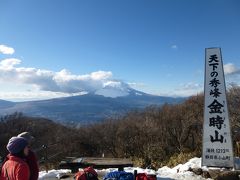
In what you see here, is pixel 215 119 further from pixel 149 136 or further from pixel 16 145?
pixel 149 136

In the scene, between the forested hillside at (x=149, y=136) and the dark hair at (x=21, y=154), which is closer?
the dark hair at (x=21, y=154)

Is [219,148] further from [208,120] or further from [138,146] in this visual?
[138,146]

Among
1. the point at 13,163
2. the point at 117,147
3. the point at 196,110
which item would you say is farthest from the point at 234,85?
the point at 13,163

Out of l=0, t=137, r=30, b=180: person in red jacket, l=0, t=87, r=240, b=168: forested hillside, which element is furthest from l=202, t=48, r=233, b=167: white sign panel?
l=0, t=137, r=30, b=180: person in red jacket

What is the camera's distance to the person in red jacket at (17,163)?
358cm

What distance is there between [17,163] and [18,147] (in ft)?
0.57

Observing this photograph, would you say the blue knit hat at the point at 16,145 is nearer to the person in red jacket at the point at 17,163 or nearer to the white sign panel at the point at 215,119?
the person in red jacket at the point at 17,163

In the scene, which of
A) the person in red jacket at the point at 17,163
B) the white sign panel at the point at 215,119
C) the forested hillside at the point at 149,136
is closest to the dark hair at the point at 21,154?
the person in red jacket at the point at 17,163

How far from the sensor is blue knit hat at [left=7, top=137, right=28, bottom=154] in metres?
3.72

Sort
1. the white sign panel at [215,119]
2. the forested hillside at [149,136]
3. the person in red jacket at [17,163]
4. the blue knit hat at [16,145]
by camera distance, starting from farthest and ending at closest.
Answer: the forested hillside at [149,136], the white sign panel at [215,119], the blue knit hat at [16,145], the person in red jacket at [17,163]

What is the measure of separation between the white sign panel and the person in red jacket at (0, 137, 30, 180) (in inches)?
283

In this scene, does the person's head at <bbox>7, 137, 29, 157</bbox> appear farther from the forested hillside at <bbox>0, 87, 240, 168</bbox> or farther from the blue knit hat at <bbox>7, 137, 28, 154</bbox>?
the forested hillside at <bbox>0, 87, 240, 168</bbox>

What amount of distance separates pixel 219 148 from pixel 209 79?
6.19 feet

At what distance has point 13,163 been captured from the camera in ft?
12.0
